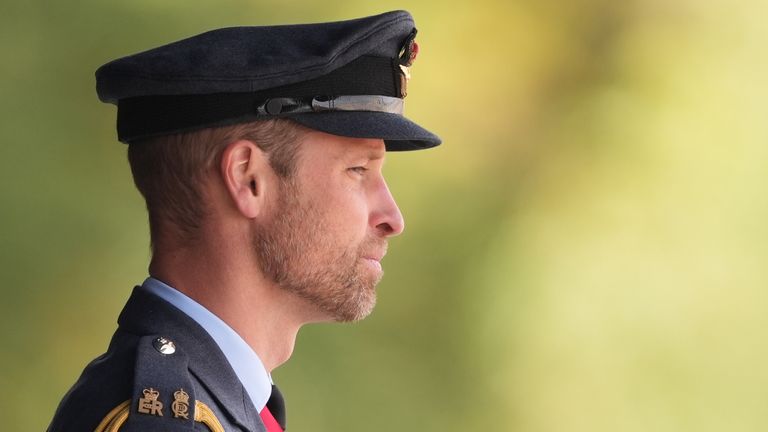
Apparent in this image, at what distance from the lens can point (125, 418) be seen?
115cm

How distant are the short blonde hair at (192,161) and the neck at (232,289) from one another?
0.10 feet

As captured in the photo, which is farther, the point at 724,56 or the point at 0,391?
the point at 724,56

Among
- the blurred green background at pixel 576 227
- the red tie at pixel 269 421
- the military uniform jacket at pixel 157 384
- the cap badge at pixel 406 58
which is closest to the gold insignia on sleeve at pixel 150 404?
the military uniform jacket at pixel 157 384

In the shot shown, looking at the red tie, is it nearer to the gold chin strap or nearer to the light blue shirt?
the light blue shirt

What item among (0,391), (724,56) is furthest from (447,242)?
(0,391)

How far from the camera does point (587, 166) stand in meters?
2.92

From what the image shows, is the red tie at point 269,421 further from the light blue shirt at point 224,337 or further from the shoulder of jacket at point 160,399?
the shoulder of jacket at point 160,399

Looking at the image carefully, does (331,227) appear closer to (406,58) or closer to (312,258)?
(312,258)

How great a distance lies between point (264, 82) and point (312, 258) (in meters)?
0.22

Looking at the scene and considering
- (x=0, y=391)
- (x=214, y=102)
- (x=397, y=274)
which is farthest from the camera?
(x=397, y=274)

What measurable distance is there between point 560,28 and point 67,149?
126 cm

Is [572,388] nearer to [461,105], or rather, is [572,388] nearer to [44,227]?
[461,105]

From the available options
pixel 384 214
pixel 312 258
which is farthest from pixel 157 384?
pixel 384 214

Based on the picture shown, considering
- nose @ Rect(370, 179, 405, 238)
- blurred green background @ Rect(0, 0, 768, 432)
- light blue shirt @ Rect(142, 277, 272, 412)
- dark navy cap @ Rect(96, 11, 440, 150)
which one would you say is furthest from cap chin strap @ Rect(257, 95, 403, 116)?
blurred green background @ Rect(0, 0, 768, 432)
